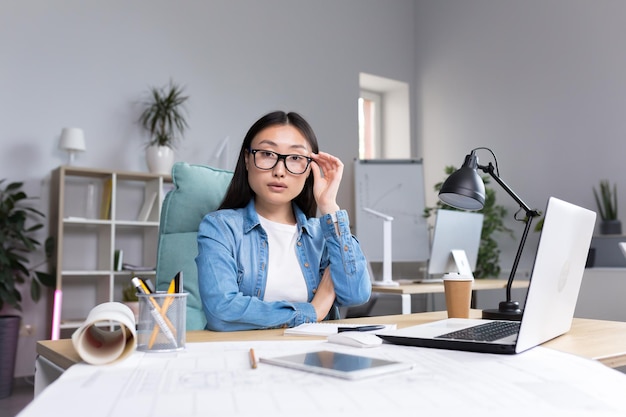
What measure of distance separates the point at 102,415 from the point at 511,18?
4.88 m

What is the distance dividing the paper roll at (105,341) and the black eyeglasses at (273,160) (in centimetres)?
75

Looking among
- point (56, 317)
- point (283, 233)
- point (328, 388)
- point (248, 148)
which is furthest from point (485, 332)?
point (56, 317)

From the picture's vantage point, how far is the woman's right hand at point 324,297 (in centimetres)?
147

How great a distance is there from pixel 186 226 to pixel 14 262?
6.63 ft

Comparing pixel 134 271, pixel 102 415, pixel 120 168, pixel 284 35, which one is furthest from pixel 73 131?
pixel 102 415

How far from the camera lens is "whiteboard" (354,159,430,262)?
4820 mm

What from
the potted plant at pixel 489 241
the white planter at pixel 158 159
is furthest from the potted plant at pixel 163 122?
the potted plant at pixel 489 241

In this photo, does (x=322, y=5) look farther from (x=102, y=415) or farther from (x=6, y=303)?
(x=102, y=415)

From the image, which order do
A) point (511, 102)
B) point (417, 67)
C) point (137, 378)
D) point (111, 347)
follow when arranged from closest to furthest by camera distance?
point (137, 378)
point (111, 347)
point (511, 102)
point (417, 67)

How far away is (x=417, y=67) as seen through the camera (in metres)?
5.70

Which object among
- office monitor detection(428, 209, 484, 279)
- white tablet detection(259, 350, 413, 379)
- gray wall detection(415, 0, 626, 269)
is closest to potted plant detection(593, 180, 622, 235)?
gray wall detection(415, 0, 626, 269)

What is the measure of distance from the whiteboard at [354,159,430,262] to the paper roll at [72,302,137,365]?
394 cm

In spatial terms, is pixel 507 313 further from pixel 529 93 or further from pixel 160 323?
pixel 529 93

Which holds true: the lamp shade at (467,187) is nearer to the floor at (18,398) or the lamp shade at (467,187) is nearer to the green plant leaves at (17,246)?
the floor at (18,398)
